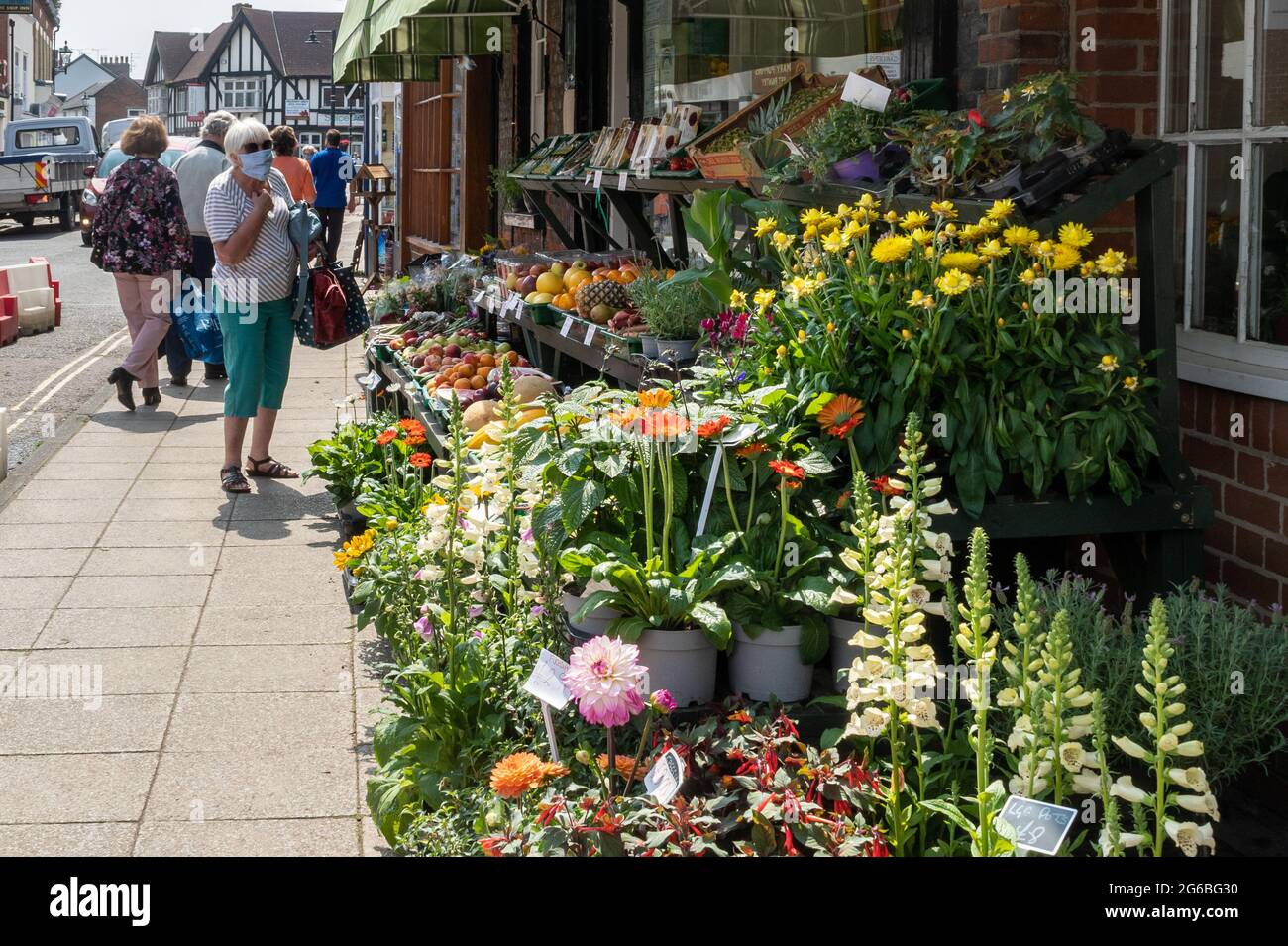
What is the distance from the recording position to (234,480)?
7.70 metres

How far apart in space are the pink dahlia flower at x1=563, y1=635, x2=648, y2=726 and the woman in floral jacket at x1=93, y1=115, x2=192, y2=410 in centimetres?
798

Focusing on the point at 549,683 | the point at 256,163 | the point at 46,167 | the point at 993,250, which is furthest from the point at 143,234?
the point at 46,167

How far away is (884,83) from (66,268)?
65.3 ft

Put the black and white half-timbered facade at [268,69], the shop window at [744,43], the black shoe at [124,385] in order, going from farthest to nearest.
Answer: the black and white half-timbered facade at [268,69] → the black shoe at [124,385] → the shop window at [744,43]

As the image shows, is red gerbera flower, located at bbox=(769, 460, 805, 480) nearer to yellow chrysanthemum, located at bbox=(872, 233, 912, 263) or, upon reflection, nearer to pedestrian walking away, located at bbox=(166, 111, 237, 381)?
yellow chrysanthemum, located at bbox=(872, 233, 912, 263)

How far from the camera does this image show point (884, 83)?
4.43 m

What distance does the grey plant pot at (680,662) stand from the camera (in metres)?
3.20

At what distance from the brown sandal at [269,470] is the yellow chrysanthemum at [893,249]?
5.33 meters

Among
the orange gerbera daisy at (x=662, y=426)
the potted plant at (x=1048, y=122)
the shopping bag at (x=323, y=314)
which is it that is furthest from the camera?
the shopping bag at (x=323, y=314)

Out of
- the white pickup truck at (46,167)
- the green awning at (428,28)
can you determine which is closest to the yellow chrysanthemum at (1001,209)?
the green awning at (428,28)

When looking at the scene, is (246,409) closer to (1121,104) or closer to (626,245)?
(626,245)

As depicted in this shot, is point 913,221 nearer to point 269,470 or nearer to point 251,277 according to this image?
point 251,277

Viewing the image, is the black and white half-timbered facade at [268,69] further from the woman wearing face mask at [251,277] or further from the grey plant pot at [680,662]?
the grey plant pot at [680,662]

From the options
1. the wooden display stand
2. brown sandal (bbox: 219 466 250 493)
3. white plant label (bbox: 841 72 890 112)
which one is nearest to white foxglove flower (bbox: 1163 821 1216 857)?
white plant label (bbox: 841 72 890 112)
